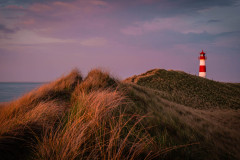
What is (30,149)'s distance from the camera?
2.64m

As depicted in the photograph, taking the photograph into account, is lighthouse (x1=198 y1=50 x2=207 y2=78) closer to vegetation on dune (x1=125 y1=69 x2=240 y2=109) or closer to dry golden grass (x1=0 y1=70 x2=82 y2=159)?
vegetation on dune (x1=125 y1=69 x2=240 y2=109)

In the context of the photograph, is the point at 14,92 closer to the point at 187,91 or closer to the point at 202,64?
the point at 187,91

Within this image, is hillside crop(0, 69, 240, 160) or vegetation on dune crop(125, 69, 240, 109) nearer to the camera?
hillside crop(0, 69, 240, 160)

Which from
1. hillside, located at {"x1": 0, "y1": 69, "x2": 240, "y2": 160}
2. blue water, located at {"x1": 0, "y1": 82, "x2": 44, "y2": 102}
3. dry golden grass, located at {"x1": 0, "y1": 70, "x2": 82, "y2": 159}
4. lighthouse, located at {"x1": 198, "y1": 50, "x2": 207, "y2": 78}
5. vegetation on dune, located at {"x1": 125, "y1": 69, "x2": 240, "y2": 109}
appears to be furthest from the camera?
lighthouse, located at {"x1": 198, "y1": 50, "x2": 207, "y2": 78}

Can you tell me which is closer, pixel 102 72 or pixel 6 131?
pixel 6 131

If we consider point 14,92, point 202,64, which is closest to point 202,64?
point 202,64

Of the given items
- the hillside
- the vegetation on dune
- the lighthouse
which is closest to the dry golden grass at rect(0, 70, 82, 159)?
the hillside

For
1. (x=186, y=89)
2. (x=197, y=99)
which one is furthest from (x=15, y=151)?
(x=186, y=89)

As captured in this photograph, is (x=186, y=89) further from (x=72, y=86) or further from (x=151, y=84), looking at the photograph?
(x=72, y=86)

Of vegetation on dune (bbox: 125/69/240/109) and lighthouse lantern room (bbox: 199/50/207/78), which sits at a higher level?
lighthouse lantern room (bbox: 199/50/207/78)

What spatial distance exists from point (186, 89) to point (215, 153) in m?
15.7

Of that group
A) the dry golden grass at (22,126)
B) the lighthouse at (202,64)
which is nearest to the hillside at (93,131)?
the dry golden grass at (22,126)

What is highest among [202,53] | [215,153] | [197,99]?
[202,53]

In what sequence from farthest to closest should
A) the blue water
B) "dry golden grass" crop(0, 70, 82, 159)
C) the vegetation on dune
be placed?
the vegetation on dune → the blue water → "dry golden grass" crop(0, 70, 82, 159)
